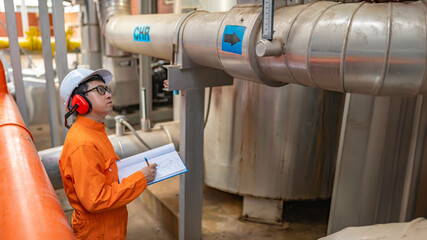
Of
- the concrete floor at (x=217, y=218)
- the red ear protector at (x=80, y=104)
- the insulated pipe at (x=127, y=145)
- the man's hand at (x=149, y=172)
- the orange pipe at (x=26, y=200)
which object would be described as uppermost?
the red ear protector at (x=80, y=104)

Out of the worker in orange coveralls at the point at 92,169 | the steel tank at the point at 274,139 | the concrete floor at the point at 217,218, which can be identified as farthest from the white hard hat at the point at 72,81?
the concrete floor at the point at 217,218

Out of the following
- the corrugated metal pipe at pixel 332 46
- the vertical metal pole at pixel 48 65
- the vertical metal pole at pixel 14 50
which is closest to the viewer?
the corrugated metal pipe at pixel 332 46

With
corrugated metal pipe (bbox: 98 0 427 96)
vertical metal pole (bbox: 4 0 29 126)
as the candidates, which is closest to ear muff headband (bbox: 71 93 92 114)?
corrugated metal pipe (bbox: 98 0 427 96)

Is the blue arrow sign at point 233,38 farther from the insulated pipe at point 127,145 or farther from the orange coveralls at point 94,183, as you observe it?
the insulated pipe at point 127,145

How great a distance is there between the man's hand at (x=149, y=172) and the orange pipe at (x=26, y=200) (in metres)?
0.46

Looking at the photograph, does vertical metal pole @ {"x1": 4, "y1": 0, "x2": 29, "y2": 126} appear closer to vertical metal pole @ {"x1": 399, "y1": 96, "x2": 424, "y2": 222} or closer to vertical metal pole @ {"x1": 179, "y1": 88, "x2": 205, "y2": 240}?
vertical metal pole @ {"x1": 179, "y1": 88, "x2": 205, "y2": 240}

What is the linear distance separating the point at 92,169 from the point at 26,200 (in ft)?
1.71

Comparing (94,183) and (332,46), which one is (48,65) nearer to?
(94,183)

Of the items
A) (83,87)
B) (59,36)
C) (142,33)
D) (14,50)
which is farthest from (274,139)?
(14,50)

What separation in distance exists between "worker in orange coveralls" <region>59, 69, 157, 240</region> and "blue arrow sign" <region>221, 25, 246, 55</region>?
526 millimetres

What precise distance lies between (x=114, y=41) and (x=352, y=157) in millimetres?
2092

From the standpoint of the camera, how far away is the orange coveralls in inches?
51.1

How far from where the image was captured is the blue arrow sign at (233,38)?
1.38 m

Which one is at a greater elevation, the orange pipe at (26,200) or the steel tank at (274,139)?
the orange pipe at (26,200)
